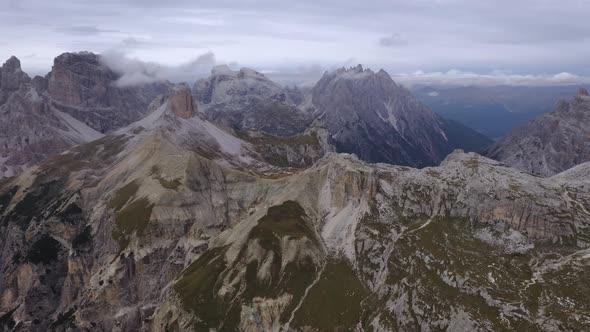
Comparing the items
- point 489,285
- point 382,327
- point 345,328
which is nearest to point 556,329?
point 489,285

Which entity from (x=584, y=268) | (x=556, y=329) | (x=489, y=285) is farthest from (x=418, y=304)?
(x=584, y=268)

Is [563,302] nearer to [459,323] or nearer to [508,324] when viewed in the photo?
[508,324]

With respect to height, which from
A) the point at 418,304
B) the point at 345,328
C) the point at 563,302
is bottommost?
the point at 345,328

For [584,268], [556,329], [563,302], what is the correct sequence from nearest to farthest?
[556,329], [563,302], [584,268]

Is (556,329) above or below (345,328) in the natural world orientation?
above

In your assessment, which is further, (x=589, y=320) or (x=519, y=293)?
(x=519, y=293)

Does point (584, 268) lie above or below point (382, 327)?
above

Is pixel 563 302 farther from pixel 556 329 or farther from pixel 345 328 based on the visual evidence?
pixel 345 328

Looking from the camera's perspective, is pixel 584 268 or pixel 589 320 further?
pixel 584 268

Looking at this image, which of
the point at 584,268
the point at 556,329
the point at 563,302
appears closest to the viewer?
the point at 556,329
